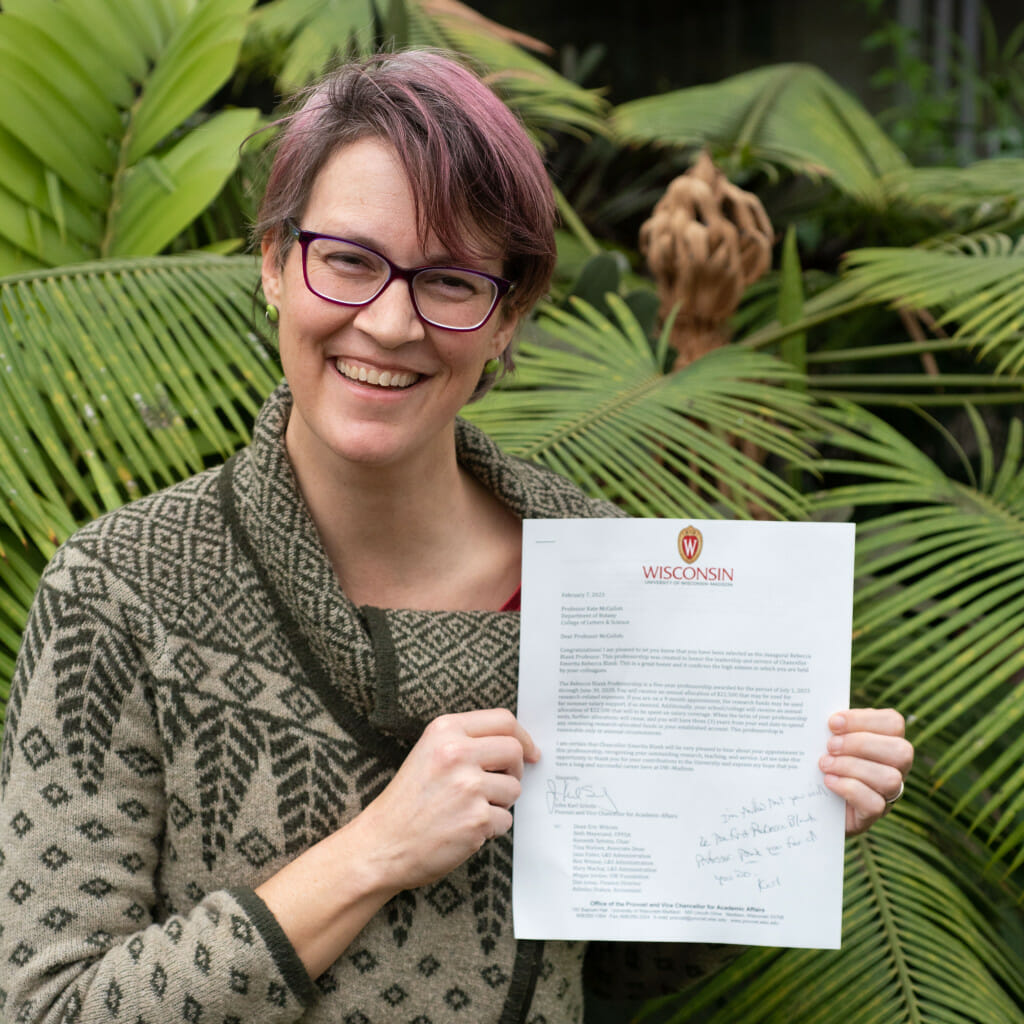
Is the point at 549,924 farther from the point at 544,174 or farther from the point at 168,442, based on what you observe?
the point at 168,442

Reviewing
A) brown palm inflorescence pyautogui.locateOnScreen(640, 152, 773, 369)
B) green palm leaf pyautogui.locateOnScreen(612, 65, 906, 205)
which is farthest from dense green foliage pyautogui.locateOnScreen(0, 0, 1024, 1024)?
green palm leaf pyautogui.locateOnScreen(612, 65, 906, 205)

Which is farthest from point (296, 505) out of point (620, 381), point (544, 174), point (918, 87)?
point (918, 87)

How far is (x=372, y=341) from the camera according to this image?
2.97 feet

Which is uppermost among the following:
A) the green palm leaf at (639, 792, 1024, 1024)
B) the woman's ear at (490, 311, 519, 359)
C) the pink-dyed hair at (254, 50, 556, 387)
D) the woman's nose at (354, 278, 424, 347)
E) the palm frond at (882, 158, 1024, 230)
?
the pink-dyed hair at (254, 50, 556, 387)

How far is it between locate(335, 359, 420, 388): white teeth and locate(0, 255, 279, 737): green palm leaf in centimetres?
55

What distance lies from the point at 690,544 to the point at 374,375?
0.30 m

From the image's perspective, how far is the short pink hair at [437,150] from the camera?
0.89 metres

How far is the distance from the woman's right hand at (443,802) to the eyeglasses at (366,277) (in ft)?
1.11

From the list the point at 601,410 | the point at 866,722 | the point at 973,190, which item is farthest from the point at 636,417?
the point at 973,190

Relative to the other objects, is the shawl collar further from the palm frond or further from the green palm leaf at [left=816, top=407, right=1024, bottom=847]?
the palm frond

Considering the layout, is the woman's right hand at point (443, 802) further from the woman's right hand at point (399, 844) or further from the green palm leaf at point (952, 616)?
the green palm leaf at point (952, 616)

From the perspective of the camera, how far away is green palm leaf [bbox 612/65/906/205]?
2.57 meters

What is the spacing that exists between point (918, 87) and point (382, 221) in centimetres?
333
